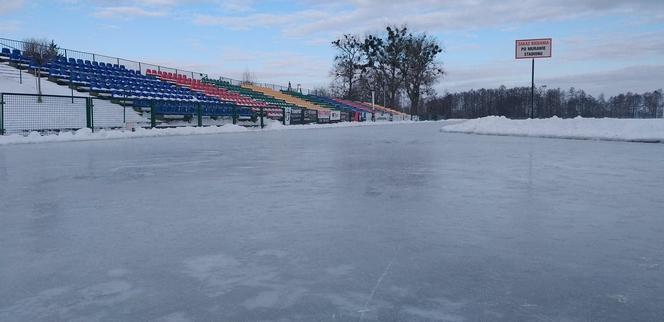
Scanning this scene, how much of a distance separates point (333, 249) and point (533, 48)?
26909mm

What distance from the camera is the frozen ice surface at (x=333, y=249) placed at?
88.4 inches

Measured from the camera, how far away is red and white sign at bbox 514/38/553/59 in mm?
26578

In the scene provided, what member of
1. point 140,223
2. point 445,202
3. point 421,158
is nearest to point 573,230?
point 445,202

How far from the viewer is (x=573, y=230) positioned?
11.9 feet

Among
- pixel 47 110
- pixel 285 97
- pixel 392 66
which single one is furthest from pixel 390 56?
pixel 47 110

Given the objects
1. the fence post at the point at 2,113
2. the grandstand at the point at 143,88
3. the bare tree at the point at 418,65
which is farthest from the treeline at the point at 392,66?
the fence post at the point at 2,113

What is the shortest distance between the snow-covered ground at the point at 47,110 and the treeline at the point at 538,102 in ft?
279

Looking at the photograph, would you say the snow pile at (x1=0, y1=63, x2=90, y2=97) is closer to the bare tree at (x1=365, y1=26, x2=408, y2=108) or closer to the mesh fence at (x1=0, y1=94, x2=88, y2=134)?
the mesh fence at (x1=0, y1=94, x2=88, y2=134)

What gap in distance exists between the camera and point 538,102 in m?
110

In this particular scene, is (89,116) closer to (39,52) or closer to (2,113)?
(2,113)

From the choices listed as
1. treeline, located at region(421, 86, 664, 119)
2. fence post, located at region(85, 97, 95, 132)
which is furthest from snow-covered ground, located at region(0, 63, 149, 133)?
treeline, located at region(421, 86, 664, 119)

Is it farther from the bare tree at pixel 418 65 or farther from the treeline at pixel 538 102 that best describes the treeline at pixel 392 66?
the treeline at pixel 538 102

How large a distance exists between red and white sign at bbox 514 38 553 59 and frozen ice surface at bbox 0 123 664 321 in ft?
73.0

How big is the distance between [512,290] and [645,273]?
2.71 feet
